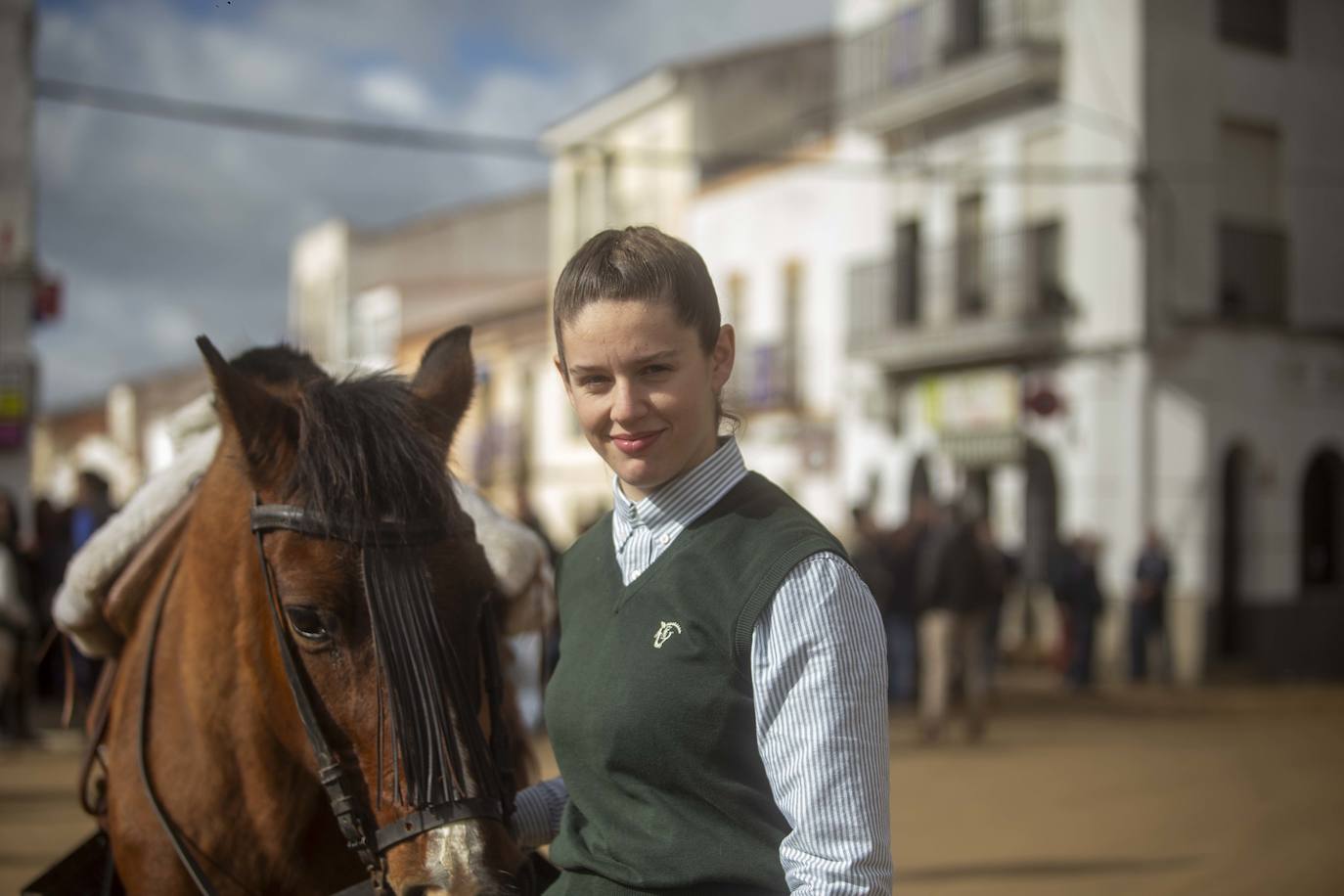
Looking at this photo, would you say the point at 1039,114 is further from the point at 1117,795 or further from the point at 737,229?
the point at 1117,795

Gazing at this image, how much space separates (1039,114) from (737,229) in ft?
25.1

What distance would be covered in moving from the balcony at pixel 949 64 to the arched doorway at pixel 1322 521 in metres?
6.59

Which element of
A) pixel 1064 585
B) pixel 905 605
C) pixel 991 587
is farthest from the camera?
pixel 1064 585

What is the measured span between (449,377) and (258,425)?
0.42m

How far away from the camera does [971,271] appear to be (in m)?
21.4

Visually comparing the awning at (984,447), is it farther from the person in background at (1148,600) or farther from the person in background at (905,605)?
the person in background at (905,605)

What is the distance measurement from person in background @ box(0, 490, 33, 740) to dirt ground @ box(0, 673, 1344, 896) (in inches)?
13.9

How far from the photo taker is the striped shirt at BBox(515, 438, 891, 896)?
172 centimetres

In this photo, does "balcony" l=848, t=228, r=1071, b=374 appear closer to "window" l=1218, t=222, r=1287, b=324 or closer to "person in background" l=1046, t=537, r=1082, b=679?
"window" l=1218, t=222, r=1287, b=324

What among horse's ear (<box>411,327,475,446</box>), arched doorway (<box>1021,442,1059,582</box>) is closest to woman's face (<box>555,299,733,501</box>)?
horse's ear (<box>411,327,475,446</box>)

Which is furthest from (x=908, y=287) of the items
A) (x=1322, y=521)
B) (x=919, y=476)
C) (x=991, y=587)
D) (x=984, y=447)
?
(x=991, y=587)

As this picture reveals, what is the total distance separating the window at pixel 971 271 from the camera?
69.5 feet

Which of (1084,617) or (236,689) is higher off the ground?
(236,689)

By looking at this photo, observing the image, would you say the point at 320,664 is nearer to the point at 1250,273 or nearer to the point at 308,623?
the point at 308,623
